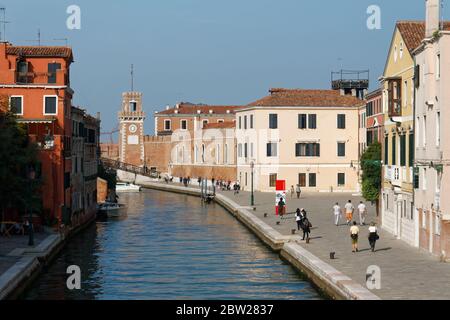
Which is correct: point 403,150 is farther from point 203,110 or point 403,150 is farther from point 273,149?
point 203,110

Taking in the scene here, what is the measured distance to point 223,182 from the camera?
104250 mm

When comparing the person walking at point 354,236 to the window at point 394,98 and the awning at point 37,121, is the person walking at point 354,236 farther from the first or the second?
the awning at point 37,121

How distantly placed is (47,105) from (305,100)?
42669mm

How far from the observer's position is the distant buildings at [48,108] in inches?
2015

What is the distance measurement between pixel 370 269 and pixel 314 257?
528cm

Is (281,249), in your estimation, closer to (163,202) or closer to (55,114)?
(55,114)

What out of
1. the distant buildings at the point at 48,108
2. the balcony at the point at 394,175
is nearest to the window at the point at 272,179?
the distant buildings at the point at 48,108

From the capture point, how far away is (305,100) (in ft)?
303

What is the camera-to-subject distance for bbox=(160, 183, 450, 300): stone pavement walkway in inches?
1124

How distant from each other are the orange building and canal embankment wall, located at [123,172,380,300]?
430 inches

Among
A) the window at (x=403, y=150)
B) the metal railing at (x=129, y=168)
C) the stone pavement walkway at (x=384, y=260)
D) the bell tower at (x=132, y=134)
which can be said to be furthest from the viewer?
the bell tower at (x=132, y=134)

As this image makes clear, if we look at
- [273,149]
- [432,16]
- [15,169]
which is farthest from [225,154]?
[432,16]

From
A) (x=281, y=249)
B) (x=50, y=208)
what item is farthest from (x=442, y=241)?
(x=50, y=208)

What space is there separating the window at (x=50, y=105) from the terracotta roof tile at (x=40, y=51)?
3.71 metres
